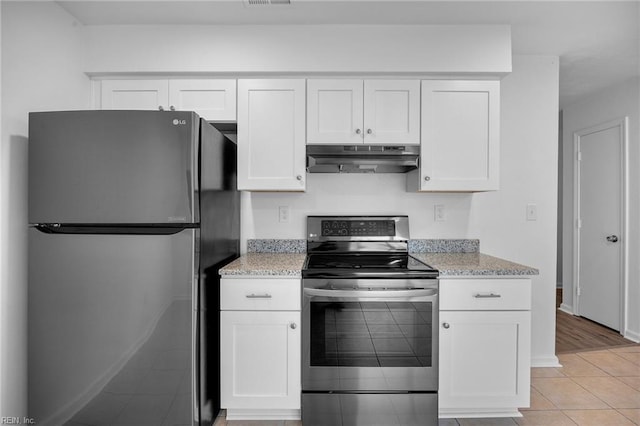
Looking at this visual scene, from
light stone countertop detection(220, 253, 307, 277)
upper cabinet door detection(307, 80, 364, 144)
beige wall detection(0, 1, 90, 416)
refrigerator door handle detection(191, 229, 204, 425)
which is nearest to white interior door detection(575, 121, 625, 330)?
upper cabinet door detection(307, 80, 364, 144)

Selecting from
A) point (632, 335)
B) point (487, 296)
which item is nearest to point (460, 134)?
point (487, 296)

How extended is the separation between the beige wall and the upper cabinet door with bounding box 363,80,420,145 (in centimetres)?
185

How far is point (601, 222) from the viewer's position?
3.72m

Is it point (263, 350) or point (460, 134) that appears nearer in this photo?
point (263, 350)

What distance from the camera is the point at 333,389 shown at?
2008mm

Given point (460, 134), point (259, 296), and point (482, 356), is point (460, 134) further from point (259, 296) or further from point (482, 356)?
point (259, 296)

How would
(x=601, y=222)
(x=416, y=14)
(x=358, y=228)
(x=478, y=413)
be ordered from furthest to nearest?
(x=601, y=222), (x=358, y=228), (x=416, y=14), (x=478, y=413)

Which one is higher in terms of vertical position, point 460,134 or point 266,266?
point 460,134

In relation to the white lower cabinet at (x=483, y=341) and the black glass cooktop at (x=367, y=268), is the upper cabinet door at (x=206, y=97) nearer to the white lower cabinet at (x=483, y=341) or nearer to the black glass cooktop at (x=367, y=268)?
the black glass cooktop at (x=367, y=268)

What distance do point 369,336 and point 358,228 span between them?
855 mm

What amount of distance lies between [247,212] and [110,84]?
1221 millimetres

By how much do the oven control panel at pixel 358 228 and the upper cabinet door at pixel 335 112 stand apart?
2.00 ft

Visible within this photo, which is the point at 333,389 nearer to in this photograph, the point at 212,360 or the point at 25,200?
the point at 212,360

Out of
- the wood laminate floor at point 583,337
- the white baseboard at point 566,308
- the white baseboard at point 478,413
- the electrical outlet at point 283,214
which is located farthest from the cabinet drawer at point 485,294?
the white baseboard at point 566,308
